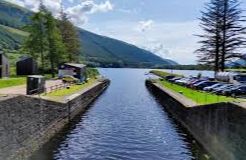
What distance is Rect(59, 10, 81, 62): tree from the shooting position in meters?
135

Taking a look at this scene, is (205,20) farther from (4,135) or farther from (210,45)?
(4,135)

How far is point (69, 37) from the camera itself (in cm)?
13600

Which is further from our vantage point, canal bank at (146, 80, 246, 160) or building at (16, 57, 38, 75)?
building at (16, 57, 38, 75)

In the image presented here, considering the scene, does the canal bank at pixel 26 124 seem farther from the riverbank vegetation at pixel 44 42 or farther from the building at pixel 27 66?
the riverbank vegetation at pixel 44 42

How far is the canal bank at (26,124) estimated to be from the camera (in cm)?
2575

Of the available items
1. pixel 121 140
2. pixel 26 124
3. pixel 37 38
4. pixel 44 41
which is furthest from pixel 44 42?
pixel 26 124

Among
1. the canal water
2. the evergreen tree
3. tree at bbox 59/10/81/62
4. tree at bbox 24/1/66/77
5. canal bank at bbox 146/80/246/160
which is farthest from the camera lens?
tree at bbox 59/10/81/62

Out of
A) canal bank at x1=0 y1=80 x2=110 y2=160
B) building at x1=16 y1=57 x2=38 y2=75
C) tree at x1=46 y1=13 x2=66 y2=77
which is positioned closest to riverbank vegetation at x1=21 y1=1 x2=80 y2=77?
tree at x1=46 y1=13 x2=66 y2=77

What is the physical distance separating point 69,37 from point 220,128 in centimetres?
10931

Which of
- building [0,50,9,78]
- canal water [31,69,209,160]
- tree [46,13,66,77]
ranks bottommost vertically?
canal water [31,69,209,160]

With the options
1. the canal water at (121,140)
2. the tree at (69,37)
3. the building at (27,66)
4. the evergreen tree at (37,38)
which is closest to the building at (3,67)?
the building at (27,66)

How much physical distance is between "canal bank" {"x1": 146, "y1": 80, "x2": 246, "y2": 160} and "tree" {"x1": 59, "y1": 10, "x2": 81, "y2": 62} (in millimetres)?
93626

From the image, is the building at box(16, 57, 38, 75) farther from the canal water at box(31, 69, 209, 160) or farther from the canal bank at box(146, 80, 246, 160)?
the canal bank at box(146, 80, 246, 160)

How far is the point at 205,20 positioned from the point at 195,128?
67922 millimetres
